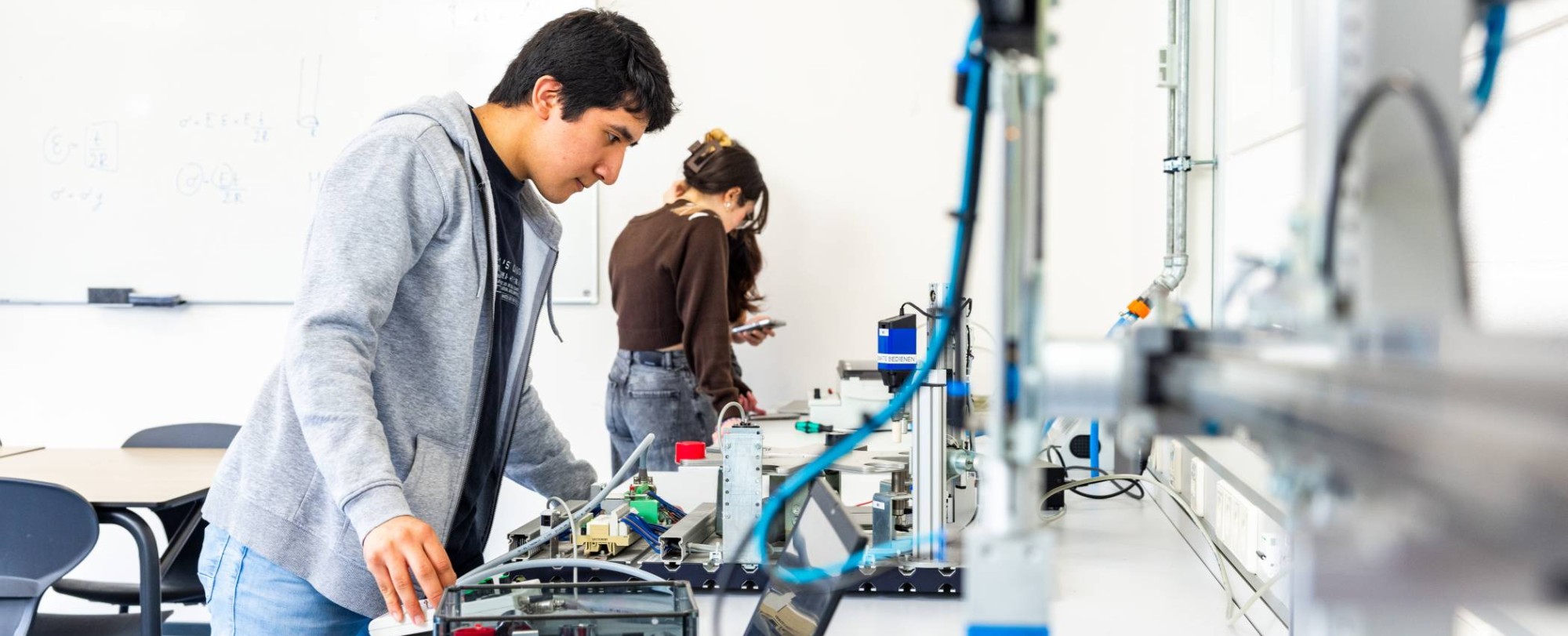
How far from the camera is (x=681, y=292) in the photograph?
9.00 ft

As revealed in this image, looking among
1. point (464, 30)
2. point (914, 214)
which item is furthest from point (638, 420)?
point (464, 30)

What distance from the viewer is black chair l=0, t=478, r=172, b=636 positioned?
1971 millimetres

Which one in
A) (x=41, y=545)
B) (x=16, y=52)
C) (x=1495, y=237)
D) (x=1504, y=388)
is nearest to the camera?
(x=1504, y=388)

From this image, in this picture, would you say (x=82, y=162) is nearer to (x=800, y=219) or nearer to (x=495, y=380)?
(x=800, y=219)

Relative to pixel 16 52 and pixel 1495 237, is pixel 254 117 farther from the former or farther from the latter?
pixel 1495 237

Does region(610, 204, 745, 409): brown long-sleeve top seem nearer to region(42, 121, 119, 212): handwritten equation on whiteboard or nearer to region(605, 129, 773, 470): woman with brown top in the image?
region(605, 129, 773, 470): woman with brown top

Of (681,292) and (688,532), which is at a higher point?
(681,292)

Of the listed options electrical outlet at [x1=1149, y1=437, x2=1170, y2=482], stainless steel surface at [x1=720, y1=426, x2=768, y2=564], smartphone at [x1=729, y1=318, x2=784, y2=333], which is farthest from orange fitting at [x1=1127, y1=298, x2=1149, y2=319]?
smartphone at [x1=729, y1=318, x2=784, y2=333]

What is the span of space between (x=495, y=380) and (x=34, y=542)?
47.1 inches

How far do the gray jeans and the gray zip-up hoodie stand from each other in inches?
52.8

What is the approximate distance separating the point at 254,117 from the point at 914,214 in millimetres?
2160

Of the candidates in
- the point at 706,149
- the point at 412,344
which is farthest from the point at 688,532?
the point at 706,149

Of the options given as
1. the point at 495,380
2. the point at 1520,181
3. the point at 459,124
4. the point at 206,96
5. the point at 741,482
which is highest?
the point at 206,96

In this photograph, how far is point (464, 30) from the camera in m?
3.40
